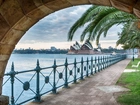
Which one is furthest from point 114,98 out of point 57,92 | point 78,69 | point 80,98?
point 78,69

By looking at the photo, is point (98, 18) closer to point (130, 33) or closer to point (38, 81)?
→ point (38, 81)

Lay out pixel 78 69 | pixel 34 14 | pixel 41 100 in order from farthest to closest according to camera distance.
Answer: pixel 78 69 < pixel 41 100 < pixel 34 14

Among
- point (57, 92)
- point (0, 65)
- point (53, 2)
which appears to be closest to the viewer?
point (53, 2)

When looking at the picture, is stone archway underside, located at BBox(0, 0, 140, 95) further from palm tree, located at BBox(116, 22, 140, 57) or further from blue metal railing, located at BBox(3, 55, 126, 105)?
blue metal railing, located at BBox(3, 55, 126, 105)

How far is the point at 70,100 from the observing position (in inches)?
272

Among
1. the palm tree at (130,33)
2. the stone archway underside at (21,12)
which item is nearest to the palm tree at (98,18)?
the palm tree at (130,33)

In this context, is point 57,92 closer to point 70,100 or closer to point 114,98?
point 70,100

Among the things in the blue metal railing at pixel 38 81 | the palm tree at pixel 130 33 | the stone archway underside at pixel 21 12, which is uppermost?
the palm tree at pixel 130 33

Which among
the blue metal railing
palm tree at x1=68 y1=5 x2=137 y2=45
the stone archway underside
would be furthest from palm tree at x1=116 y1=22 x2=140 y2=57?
the blue metal railing

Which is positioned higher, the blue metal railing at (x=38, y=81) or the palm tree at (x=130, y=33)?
the palm tree at (x=130, y=33)

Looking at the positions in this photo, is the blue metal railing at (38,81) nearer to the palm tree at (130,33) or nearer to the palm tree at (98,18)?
the palm tree at (98,18)

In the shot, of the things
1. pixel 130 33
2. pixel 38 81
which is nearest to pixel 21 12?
pixel 38 81

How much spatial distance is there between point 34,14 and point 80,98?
4.69m

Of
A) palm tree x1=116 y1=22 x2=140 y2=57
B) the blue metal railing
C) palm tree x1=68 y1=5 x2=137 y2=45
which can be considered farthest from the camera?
palm tree x1=116 y1=22 x2=140 y2=57
